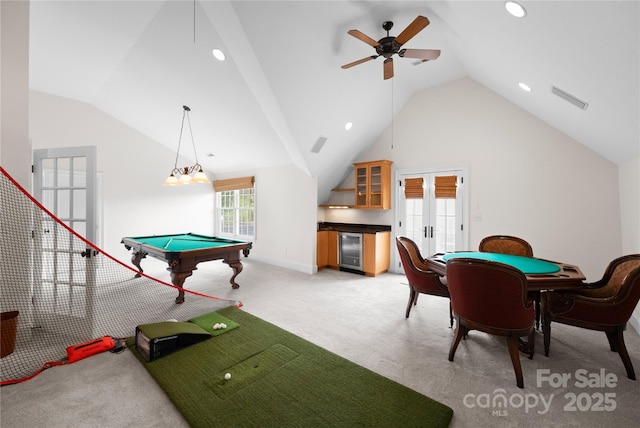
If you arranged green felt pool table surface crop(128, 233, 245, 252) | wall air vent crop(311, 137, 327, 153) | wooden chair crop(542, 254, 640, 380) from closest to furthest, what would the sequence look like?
wooden chair crop(542, 254, 640, 380)
green felt pool table surface crop(128, 233, 245, 252)
wall air vent crop(311, 137, 327, 153)

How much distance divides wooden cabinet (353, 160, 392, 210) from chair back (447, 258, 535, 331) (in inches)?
126

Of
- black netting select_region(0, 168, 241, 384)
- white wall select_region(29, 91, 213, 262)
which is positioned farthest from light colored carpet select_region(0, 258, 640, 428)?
white wall select_region(29, 91, 213, 262)

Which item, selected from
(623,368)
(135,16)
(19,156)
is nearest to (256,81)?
(135,16)

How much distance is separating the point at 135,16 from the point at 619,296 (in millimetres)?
5638

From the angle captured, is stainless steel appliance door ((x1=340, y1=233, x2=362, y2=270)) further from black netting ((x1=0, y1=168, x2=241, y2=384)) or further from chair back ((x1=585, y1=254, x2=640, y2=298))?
chair back ((x1=585, y1=254, x2=640, y2=298))

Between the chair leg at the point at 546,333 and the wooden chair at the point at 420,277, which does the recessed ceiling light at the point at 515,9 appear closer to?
the wooden chair at the point at 420,277

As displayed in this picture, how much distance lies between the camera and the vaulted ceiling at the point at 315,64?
Result: 2.06 metres

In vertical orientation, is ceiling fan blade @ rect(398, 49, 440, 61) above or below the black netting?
above

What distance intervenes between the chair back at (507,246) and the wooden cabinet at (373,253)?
6.35 ft

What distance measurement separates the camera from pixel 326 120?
14.5ft

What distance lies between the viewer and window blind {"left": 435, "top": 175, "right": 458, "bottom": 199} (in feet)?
15.2

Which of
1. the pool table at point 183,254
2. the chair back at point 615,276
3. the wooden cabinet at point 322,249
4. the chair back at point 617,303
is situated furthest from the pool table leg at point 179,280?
the chair back at point 615,276

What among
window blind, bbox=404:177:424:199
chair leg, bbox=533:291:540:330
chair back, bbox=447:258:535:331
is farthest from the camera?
window blind, bbox=404:177:424:199

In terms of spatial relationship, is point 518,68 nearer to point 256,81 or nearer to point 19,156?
point 256,81
